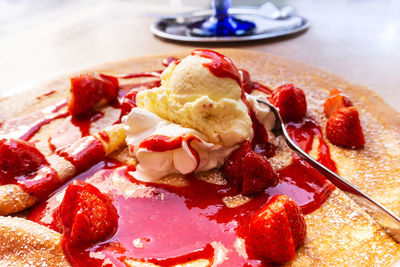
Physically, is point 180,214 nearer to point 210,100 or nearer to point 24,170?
point 210,100

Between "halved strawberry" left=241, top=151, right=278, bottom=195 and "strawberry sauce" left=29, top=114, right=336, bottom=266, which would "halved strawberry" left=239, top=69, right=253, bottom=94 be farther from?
"halved strawberry" left=241, top=151, right=278, bottom=195

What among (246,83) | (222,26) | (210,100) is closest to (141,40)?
(222,26)

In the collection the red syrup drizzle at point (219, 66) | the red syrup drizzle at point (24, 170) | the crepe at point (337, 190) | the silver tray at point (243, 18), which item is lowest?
the crepe at point (337, 190)

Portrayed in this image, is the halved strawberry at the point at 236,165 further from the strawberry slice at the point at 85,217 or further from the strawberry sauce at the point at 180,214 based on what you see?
the strawberry slice at the point at 85,217

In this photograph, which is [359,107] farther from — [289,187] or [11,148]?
[11,148]

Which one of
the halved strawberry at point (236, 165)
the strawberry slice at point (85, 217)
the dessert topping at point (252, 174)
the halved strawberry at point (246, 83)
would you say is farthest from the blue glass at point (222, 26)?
the strawberry slice at point (85, 217)

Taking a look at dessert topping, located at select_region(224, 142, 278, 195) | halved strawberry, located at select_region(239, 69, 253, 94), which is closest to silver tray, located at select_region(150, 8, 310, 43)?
halved strawberry, located at select_region(239, 69, 253, 94)
